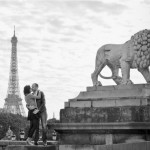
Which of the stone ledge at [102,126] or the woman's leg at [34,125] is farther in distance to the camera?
the woman's leg at [34,125]

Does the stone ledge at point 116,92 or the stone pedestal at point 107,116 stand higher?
the stone ledge at point 116,92

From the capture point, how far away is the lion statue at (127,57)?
66.4 ft

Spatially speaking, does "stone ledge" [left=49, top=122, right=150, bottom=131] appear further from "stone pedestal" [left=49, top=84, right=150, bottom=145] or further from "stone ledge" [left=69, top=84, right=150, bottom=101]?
"stone ledge" [left=69, top=84, right=150, bottom=101]

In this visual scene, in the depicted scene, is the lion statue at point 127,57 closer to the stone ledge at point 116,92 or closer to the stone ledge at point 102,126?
the stone ledge at point 116,92

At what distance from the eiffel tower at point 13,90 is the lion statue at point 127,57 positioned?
117 metres

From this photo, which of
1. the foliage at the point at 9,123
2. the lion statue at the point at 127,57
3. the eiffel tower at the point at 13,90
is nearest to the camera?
the lion statue at the point at 127,57

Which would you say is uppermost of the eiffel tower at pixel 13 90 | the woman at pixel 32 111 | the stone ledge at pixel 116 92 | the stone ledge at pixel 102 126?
the eiffel tower at pixel 13 90

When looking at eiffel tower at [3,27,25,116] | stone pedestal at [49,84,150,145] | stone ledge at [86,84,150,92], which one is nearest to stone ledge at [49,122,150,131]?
stone pedestal at [49,84,150,145]

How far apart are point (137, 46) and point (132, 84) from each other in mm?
1715

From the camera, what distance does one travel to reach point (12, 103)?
5753 inches

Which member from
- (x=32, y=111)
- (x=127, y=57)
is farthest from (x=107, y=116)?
(x=32, y=111)

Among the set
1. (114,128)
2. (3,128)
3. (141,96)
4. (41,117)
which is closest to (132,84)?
(141,96)

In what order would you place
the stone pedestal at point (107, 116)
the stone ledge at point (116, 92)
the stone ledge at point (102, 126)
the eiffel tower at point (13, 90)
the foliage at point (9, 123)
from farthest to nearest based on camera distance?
the eiffel tower at point (13, 90) → the foliage at point (9, 123) → the stone ledge at point (116, 92) → the stone pedestal at point (107, 116) → the stone ledge at point (102, 126)

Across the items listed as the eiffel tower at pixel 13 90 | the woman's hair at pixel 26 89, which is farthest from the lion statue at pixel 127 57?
the eiffel tower at pixel 13 90
